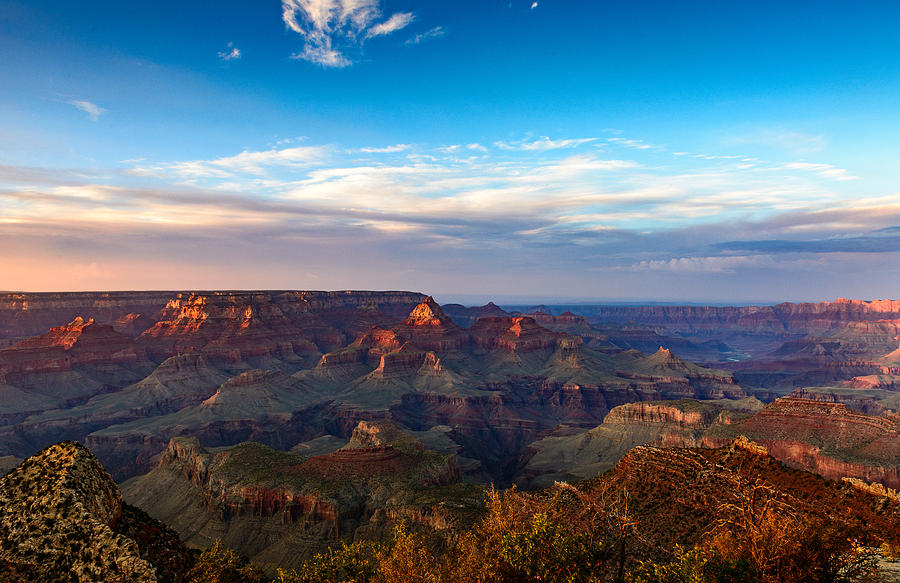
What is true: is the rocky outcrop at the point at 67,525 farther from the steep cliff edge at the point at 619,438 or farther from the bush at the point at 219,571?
the steep cliff edge at the point at 619,438

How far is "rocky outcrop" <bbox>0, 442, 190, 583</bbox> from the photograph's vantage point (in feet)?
64.0

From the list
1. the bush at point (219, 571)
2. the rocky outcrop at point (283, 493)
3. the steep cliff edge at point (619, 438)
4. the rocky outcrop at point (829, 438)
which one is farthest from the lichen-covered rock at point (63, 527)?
the steep cliff edge at point (619, 438)

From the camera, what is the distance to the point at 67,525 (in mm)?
20672

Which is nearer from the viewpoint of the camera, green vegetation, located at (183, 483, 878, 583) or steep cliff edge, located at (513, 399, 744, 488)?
green vegetation, located at (183, 483, 878, 583)

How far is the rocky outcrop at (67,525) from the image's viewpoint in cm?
1952

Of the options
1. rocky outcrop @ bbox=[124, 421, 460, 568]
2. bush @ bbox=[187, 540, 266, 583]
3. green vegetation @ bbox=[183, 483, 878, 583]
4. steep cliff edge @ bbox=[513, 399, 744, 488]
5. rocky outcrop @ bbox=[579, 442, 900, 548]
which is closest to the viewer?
green vegetation @ bbox=[183, 483, 878, 583]

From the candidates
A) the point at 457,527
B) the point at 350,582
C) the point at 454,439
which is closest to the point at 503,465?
the point at 454,439

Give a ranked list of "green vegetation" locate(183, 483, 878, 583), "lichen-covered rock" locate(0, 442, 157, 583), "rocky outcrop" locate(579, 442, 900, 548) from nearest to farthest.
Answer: "lichen-covered rock" locate(0, 442, 157, 583) → "green vegetation" locate(183, 483, 878, 583) → "rocky outcrop" locate(579, 442, 900, 548)

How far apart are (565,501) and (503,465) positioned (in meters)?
122

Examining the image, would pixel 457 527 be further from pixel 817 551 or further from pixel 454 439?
pixel 454 439

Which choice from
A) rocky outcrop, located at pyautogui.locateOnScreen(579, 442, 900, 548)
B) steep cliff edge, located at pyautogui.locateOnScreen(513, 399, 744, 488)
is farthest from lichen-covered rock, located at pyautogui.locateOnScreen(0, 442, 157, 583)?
steep cliff edge, located at pyautogui.locateOnScreen(513, 399, 744, 488)

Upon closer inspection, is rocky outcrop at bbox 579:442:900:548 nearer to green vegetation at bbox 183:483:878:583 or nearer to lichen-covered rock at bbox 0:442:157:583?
green vegetation at bbox 183:483:878:583

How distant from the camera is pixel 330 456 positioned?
107750 millimetres

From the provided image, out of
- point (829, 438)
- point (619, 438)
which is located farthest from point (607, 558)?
point (619, 438)
